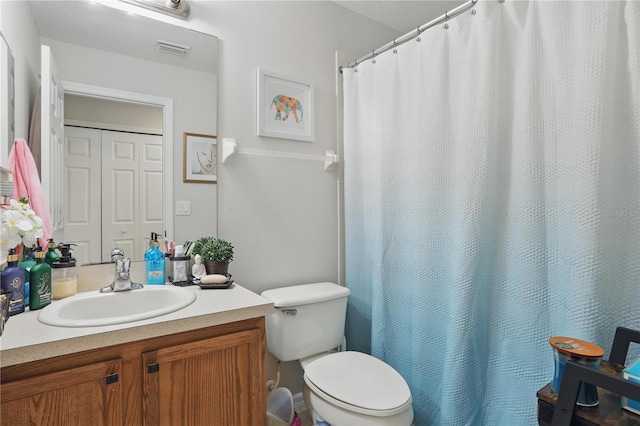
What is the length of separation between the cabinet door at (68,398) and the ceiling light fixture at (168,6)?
1.48m

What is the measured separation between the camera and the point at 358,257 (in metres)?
1.97

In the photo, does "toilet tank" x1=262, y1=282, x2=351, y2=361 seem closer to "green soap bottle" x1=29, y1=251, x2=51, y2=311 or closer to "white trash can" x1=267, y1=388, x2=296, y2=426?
"white trash can" x1=267, y1=388, x2=296, y2=426

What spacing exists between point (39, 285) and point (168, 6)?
129cm

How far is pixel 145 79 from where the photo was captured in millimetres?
1485

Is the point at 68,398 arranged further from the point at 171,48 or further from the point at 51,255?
the point at 171,48

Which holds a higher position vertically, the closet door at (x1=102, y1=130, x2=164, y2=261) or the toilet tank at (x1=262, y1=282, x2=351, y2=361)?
the closet door at (x1=102, y1=130, x2=164, y2=261)

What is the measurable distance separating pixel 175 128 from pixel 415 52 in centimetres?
122

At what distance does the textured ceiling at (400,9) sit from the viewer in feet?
6.61

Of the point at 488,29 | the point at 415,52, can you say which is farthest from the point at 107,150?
the point at 488,29

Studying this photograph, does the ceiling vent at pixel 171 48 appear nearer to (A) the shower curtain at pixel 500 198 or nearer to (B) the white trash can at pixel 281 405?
(A) the shower curtain at pixel 500 198

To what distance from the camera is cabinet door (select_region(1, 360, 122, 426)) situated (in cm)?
85

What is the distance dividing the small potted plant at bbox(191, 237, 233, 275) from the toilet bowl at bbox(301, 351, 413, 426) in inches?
24.3

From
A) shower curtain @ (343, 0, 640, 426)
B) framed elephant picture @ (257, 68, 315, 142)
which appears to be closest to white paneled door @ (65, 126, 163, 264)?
framed elephant picture @ (257, 68, 315, 142)

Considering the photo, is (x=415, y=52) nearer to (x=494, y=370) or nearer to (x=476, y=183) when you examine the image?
(x=476, y=183)
